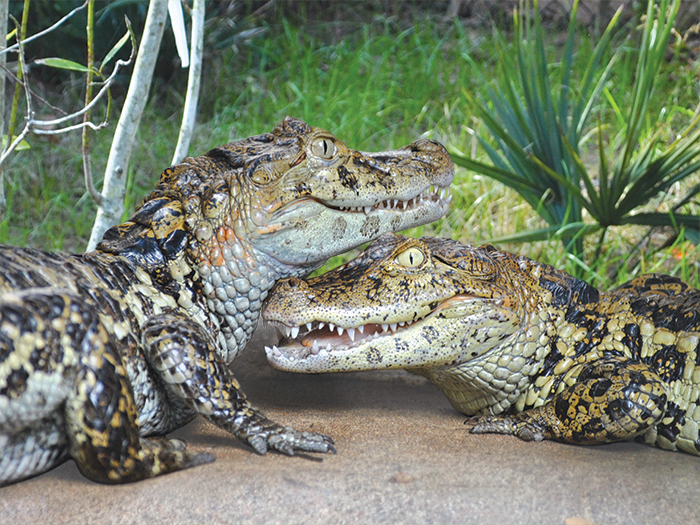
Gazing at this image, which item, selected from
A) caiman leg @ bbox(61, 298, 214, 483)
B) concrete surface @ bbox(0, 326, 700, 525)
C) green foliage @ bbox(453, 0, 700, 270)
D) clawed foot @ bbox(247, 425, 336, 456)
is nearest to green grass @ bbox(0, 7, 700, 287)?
green foliage @ bbox(453, 0, 700, 270)

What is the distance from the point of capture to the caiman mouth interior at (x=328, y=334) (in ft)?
8.43

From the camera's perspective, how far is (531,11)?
8125 mm

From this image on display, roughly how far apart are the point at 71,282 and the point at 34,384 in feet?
1.41

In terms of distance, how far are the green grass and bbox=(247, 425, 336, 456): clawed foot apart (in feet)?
7.88

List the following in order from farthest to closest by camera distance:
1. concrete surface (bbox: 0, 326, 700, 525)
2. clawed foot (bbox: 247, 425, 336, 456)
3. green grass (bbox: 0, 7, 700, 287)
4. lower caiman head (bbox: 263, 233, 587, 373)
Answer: green grass (bbox: 0, 7, 700, 287) → lower caiman head (bbox: 263, 233, 587, 373) → clawed foot (bbox: 247, 425, 336, 456) → concrete surface (bbox: 0, 326, 700, 525)

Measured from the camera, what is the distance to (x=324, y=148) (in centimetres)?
279

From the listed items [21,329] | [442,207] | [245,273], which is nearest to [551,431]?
[442,207]

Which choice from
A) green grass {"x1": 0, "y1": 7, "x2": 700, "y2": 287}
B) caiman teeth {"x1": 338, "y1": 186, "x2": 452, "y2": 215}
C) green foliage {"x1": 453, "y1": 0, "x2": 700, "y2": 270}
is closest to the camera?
caiman teeth {"x1": 338, "y1": 186, "x2": 452, "y2": 215}

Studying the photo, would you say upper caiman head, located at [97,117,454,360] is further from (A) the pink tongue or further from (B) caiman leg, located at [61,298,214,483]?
(B) caiman leg, located at [61,298,214,483]

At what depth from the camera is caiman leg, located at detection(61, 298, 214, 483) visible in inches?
81.0

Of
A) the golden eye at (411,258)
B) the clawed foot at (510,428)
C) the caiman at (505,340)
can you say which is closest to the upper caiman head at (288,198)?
the caiman at (505,340)

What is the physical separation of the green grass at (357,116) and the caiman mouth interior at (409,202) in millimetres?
1149

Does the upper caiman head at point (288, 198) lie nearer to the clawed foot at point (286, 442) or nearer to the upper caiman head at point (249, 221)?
the upper caiman head at point (249, 221)

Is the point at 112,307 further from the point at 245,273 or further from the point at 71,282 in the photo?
the point at 245,273
